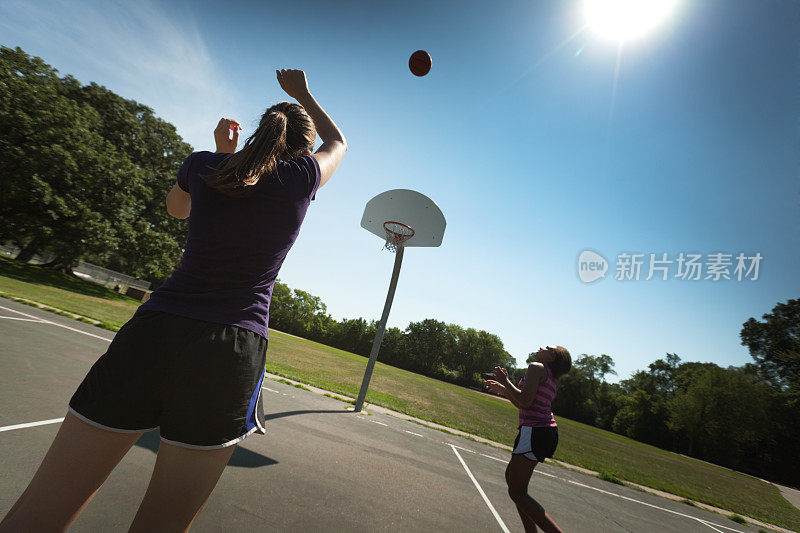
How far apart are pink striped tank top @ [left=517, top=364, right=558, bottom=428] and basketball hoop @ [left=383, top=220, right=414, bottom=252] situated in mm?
6831

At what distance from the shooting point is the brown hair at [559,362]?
386cm

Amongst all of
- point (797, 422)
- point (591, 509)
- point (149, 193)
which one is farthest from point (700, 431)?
point (149, 193)

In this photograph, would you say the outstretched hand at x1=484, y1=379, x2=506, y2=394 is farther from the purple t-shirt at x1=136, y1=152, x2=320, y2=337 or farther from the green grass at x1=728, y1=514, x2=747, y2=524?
the green grass at x1=728, y1=514, x2=747, y2=524

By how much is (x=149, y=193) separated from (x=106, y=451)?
28793mm

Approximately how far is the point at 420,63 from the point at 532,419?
5460 millimetres

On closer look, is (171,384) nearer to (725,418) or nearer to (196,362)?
(196,362)

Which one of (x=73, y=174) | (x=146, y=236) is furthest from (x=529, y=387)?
(x=146, y=236)

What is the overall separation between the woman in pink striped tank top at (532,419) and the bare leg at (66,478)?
3302 millimetres

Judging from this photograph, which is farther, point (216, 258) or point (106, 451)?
point (216, 258)

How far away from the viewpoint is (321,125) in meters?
1.76

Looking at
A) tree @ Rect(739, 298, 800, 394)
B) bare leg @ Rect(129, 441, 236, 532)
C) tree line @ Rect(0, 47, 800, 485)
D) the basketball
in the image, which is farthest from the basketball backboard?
tree @ Rect(739, 298, 800, 394)

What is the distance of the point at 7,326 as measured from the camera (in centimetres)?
677

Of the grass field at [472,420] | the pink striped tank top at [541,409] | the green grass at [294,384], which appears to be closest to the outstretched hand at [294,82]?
the pink striped tank top at [541,409]

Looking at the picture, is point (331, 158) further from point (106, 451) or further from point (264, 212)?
point (106, 451)
